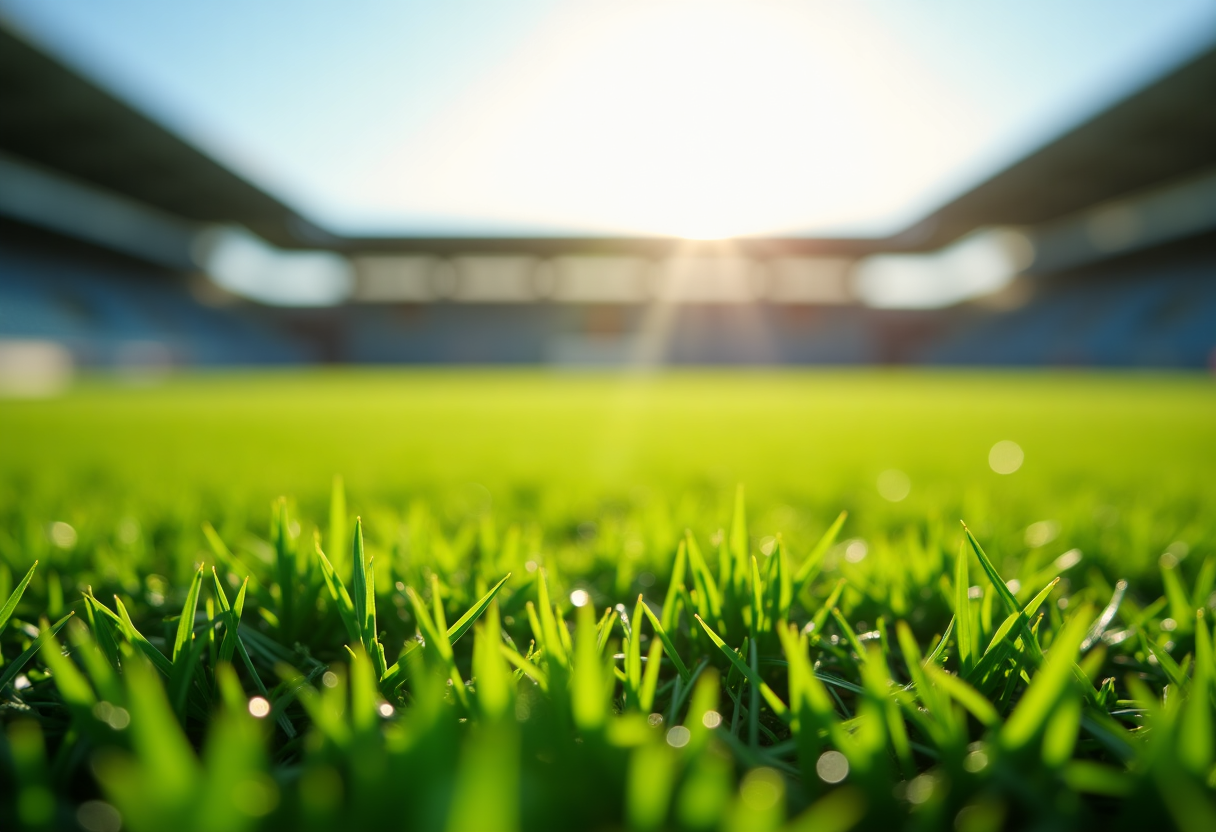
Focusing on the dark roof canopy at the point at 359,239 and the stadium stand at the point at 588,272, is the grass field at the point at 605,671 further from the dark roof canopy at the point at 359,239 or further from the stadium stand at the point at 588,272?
the stadium stand at the point at 588,272

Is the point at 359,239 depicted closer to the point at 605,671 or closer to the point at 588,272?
the point at 588,272

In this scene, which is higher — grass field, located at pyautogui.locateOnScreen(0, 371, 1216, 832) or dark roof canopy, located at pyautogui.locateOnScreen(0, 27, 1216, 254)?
dark roof canopy, located at pyautogui.locateOnScreen(0, 27, 1216, 254)

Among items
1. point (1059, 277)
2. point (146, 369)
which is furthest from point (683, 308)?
point (146, 369)

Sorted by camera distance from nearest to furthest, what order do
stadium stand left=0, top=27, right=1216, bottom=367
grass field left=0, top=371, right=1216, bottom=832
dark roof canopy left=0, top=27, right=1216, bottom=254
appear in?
grass field left=0, top=371, right=1216, bottom=832 → dark roof canopy left=0, top=27, right=1216, bottom=254 → stadium stand left=0, top=27, right=1216, bottom=367

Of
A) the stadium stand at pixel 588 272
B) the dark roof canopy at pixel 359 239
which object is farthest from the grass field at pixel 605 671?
the stadium stand at pixel 588 272

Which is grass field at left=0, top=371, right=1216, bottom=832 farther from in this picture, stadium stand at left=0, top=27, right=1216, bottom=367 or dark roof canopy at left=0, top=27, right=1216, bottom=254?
stadium stand at left=0, top=27, right=1216, bottom=367

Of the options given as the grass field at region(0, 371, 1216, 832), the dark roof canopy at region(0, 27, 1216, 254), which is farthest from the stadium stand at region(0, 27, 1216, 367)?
the grass field at region(0, 371, 1216, 832)

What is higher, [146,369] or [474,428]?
[146,369]

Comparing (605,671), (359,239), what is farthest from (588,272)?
(605,671)

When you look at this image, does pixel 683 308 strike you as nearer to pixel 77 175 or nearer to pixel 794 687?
pixel 77 175

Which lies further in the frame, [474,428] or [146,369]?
[146,369]

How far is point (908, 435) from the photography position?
378cm

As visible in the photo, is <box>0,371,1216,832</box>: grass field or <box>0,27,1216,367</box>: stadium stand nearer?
<box>0,371,1216,832</box>: grass field

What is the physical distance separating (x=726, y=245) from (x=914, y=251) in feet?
31.5
